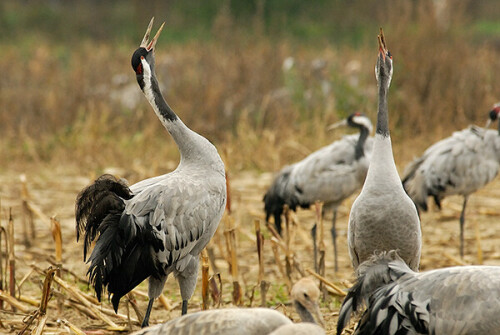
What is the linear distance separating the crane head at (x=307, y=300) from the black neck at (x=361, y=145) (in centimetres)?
373

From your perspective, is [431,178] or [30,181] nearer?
[431,178]

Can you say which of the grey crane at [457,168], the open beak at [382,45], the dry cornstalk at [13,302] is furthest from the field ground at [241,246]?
the open beak at [382,45]

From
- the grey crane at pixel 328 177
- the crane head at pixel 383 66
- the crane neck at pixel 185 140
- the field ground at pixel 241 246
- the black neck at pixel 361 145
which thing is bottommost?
the field ground at pixel 241 246

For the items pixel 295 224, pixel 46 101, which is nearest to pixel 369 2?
pixel 46 101

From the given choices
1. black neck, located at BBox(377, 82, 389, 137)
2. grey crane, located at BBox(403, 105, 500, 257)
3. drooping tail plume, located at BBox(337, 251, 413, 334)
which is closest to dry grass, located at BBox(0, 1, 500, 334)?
grey crane, located at BBox(403, 105, 500, 257)

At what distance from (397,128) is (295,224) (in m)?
5.02

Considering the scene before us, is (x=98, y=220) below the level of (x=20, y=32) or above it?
below

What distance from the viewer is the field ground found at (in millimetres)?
4680

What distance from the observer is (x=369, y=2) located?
2100cm

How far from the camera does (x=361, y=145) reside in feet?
21.9

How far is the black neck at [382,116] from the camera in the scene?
407 cm

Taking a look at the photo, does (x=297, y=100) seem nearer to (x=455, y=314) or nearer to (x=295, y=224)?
(x=295, y=224)

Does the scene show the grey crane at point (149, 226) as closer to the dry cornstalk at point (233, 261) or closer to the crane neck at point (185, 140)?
the crane neck at point (185, 140)

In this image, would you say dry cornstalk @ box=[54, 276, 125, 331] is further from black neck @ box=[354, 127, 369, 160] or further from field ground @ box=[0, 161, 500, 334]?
black neck @ box=[354, 127, 369, 160]
